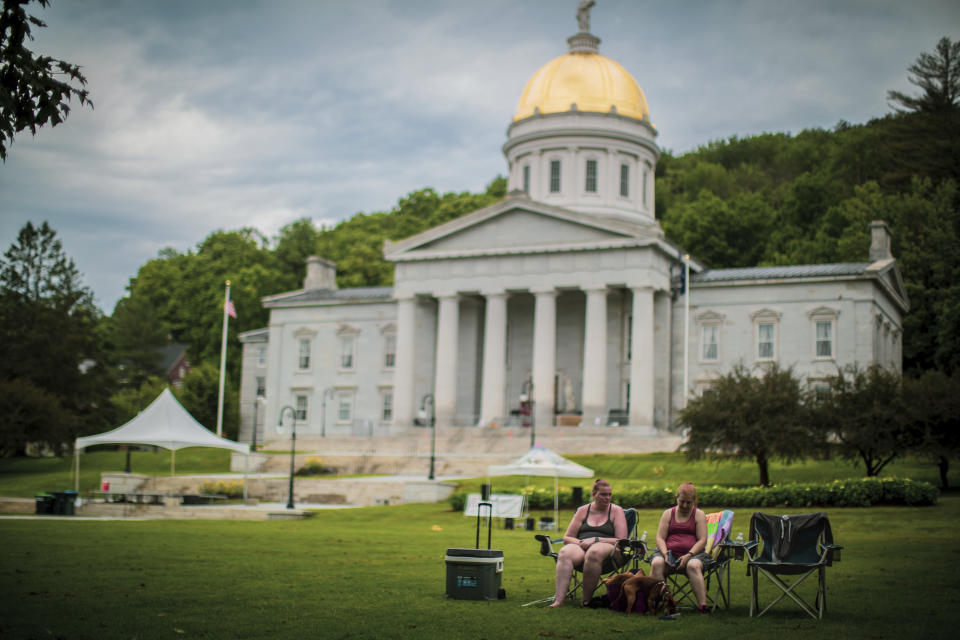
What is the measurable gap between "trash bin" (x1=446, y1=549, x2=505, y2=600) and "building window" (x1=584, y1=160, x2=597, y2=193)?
52.6 metres

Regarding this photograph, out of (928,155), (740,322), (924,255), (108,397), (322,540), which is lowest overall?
(322,540)

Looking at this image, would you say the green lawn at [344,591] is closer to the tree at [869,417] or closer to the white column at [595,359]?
the tree at [869,417]

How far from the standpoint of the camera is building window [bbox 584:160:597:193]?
6423 cm

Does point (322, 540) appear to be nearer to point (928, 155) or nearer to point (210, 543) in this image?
point (210, 543)

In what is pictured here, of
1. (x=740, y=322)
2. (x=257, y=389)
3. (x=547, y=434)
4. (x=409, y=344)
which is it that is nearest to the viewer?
(x=547, y=434)

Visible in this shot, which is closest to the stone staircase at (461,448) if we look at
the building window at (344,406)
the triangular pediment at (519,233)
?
the building window at (344,406)

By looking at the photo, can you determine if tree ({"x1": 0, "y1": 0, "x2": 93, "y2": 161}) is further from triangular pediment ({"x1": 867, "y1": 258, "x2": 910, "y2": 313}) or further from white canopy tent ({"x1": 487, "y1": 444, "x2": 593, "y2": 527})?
triangular pediment ({"x1": 867, "y1": 258, "x2": 910, "y2": 313})

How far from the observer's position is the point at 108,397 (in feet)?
199

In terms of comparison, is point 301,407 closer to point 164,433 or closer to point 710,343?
point 710,343

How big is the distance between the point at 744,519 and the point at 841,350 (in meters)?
27.7

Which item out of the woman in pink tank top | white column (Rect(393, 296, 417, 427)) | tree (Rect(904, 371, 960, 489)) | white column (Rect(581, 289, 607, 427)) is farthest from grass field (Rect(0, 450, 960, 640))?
white column (Rect(393, 296, 417, 427))

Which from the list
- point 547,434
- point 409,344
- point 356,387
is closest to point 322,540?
point 547,434

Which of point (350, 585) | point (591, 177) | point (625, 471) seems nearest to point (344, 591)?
point (350, 585)

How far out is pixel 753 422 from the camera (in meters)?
33.9
